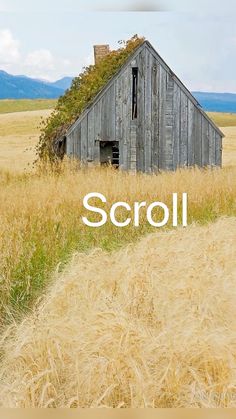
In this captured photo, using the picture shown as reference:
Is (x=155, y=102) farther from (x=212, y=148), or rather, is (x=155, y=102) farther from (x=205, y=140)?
(x=212, y=148)

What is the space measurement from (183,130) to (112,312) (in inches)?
588

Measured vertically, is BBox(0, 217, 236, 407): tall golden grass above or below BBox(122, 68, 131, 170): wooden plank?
below

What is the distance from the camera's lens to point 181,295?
5.76 meters

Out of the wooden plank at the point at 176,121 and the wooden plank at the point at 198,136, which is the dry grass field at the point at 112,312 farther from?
the wooden plank at the point at 198,136

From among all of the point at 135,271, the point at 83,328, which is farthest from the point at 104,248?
the point at 83,328

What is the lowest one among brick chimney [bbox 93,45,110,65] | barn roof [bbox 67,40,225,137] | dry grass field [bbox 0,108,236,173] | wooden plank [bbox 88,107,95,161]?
dry grass field [bbox 0,108,236,173]

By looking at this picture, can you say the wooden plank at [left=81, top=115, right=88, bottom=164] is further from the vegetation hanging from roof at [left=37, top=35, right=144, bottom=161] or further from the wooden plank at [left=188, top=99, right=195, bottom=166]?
the wooden plank at [left=188, top=99, right=195, bottom=166]

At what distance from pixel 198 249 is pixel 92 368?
344 centimetres

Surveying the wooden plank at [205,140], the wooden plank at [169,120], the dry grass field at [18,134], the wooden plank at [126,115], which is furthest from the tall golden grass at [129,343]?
the dry grass field at [18,134]

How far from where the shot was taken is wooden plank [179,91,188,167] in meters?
19.3

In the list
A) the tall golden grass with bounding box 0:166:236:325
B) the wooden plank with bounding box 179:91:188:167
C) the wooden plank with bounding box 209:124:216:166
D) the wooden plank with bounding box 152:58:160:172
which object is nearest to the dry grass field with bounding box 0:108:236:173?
the wooden plank with bounding box 209:124:216:166

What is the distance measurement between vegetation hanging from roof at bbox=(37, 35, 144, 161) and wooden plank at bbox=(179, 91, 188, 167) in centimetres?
248

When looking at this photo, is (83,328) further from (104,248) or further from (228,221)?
(228,221)

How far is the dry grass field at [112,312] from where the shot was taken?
4.23m
